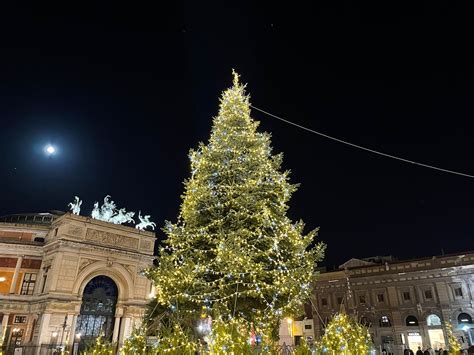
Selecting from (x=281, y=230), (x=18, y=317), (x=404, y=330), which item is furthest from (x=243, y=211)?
(x=404, y=330)

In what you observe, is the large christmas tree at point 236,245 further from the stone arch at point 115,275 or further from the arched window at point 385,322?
the arched window at point 385,322

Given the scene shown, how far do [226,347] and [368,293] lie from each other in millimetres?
36305

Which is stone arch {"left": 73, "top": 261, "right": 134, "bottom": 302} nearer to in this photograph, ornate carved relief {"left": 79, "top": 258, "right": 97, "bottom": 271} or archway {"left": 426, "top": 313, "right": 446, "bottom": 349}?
ornate carved relief {"left": 79, "top": 258, "right": 97, "bottom": 271}

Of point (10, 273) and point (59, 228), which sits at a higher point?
point (59, 228)

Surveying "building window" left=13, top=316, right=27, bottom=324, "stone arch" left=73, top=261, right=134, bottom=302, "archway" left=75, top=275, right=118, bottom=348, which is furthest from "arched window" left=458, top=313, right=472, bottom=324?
"building window" left=13, top=316, right=27, bottom=324

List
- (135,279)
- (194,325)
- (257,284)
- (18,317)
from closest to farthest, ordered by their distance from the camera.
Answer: (257,284) → (194,325) → (18,317) → (135,279)

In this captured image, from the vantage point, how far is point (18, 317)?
28.6m

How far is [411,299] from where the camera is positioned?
118 ft

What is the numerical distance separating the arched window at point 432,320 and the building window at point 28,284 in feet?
123

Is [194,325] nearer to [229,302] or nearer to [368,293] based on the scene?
[229,302]

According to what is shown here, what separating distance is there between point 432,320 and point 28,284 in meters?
38.5

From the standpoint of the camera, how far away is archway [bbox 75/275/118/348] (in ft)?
92.1

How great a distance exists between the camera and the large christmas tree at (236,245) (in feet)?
38.3

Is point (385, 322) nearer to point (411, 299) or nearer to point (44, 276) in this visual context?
point (411, 299)
